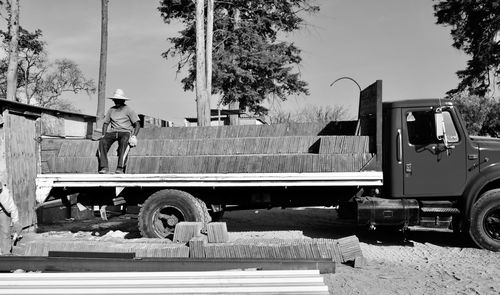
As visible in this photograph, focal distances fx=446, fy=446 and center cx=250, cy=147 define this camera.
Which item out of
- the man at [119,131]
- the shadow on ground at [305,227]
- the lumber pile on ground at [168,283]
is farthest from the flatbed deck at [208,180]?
the lumber pile on ground at [168,283]

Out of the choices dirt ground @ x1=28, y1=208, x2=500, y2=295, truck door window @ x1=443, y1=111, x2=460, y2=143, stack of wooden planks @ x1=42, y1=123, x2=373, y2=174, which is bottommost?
dirt ground @ x1=28, y1=208, x2=500, y2=295

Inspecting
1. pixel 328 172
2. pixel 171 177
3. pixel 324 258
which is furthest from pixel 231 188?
pixel 324 258

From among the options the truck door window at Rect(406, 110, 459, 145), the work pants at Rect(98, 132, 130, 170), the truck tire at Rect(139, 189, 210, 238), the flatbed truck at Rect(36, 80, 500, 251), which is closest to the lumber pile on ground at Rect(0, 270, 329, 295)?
the flatbed truck at Rect(36, 80, 500, 251)

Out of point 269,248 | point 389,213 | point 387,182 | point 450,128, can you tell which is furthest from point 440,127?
point 269,248

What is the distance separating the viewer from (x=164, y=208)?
23.6 ft

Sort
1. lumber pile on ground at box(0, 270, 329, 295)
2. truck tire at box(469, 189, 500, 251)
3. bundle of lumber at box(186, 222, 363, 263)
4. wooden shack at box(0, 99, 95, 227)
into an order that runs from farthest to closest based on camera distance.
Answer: wooden shack at box(0, 99, 95, 227) → truck tire at box(469, 189, 500, 251) → bundle of lumber at box(186, 222, 363, 263) → lumber pile on ground at box(0, 270, 329, 295)

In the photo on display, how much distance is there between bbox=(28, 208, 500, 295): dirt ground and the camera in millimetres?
5098

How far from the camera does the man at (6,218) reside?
5.73 metres

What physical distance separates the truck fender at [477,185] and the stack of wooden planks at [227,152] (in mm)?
1499

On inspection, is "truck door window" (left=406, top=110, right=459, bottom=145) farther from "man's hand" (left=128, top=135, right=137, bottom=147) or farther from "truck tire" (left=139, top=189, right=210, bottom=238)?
"man's hand" (left=128, top=135, right=137, bottom=147)

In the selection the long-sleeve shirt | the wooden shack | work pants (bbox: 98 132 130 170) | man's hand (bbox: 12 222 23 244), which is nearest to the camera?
the long-sleeve shirt

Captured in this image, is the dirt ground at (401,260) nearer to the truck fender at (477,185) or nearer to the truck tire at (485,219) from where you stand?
the truck tire at (485,219)

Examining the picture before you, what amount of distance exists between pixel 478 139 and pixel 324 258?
329 cm

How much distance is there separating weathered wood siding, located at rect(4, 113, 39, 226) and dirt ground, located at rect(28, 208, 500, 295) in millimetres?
1685
